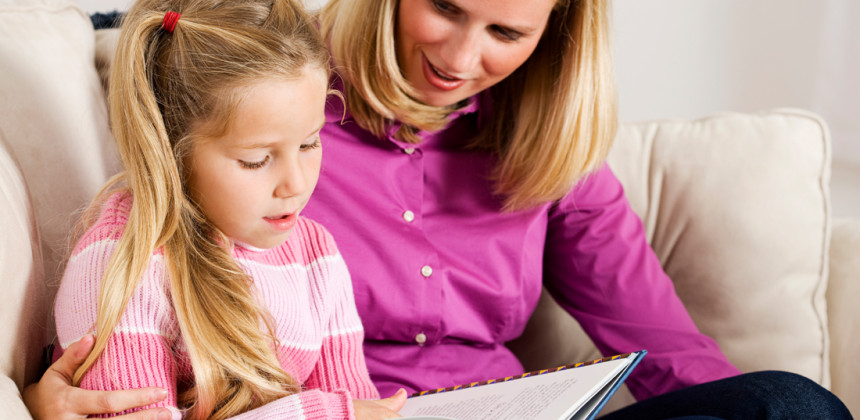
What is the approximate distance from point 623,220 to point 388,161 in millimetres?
398

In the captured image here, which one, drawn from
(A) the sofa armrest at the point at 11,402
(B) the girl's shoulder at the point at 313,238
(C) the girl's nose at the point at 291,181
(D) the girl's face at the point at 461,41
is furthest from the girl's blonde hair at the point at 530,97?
(A) the sofa armrest at the point at 11,402

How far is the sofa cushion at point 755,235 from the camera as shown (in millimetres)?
1342

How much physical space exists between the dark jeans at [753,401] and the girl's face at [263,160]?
21.4 inches

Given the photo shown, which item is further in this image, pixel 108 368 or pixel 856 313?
pixel 856 313

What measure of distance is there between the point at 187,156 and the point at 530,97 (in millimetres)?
589

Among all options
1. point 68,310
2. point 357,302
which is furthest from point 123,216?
point 357,302

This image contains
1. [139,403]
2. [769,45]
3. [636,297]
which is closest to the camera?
[139,403]

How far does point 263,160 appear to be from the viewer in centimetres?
82

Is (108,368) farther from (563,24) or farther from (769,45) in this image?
(769,45)

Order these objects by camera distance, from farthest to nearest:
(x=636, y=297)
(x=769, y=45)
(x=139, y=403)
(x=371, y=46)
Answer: (x=769, y=45) < (x=636, y=297) < (x=371, y=46) < (x=139, y=403)

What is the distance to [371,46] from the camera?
3.67 feet

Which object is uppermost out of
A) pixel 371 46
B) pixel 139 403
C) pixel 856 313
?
pixel 371 46

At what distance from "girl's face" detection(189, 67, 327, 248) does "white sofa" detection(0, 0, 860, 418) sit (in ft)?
1.05

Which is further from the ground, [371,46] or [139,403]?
[371,46]
